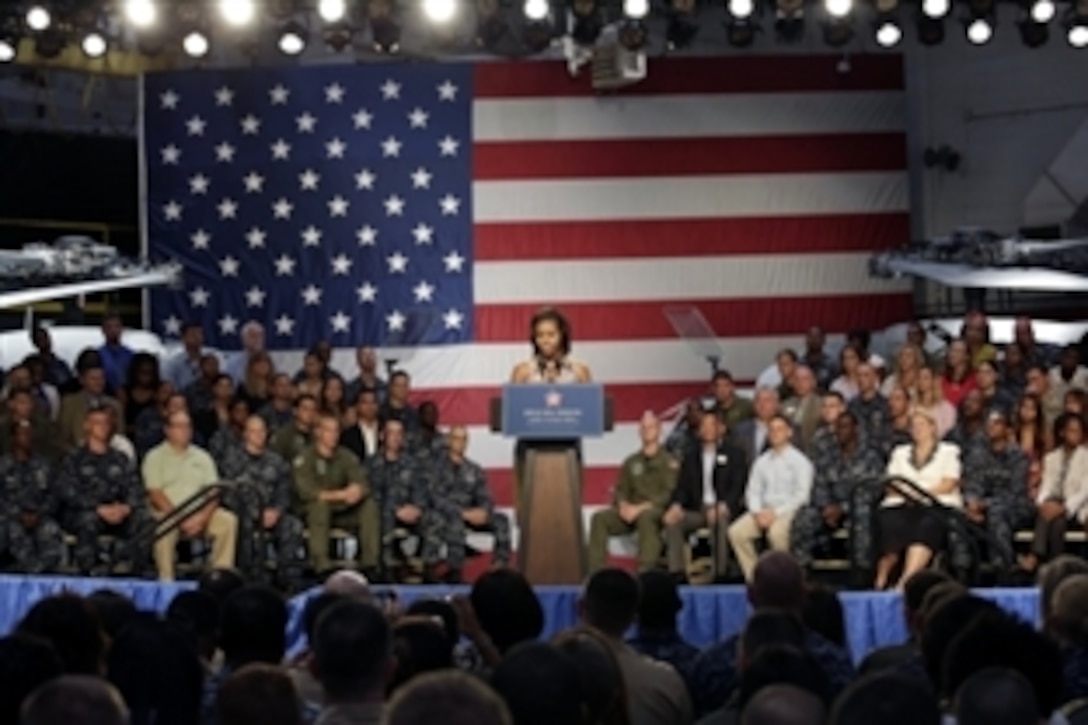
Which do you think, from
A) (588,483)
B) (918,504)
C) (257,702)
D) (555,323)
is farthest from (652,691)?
(588,483)

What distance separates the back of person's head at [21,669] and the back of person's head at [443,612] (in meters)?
1.65

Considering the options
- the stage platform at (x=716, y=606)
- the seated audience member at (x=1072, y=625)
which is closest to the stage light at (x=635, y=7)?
the stage platform at (x=716, y=606)

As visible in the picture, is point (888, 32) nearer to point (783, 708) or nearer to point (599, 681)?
point (599, 681)

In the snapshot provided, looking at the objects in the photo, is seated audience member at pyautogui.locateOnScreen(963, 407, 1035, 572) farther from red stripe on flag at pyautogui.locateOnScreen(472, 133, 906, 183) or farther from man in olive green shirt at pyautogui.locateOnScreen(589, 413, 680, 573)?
red stripe on flag at pyautogui.locateOnScreen(472, 133, 906, 183)

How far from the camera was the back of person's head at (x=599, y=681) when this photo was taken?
514 cm

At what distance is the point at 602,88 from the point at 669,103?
0.54 m

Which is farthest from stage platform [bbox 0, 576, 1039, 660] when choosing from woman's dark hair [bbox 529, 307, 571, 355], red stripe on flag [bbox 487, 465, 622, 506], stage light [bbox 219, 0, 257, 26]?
red stripe on flag [bbox 487, 465, 622, 506]

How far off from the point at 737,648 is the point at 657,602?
26.3 inches

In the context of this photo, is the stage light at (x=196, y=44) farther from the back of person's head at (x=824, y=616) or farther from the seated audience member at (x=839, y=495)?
the back of person's head at (x=824, y=616)

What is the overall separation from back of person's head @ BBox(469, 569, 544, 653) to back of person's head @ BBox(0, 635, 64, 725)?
1.68m

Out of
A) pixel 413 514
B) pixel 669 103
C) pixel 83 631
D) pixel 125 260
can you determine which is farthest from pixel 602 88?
pixel 83 631

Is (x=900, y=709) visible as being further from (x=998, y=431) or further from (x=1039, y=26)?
(x=1039, y=26)

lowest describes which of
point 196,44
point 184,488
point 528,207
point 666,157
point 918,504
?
point 918,504

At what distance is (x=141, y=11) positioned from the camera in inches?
555
